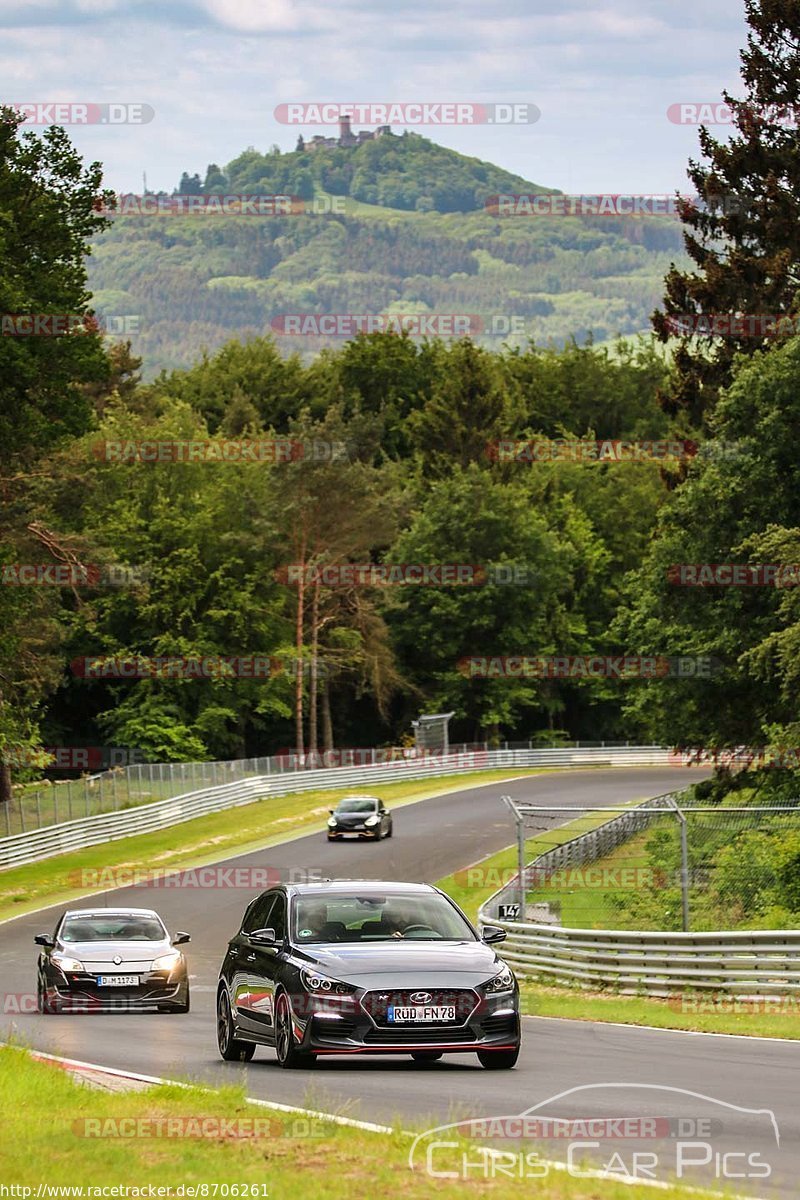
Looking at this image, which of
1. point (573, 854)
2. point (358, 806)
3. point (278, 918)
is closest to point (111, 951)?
point (278, 918)

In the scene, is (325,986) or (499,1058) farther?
(499,1058)

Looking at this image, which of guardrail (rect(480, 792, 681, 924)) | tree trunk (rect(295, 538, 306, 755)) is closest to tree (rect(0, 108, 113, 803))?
guardrail (rect(480, 792, 681, 924))

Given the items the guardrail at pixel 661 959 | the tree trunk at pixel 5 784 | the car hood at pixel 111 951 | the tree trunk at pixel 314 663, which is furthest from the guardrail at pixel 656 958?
the tree trunk at pixel 314 663

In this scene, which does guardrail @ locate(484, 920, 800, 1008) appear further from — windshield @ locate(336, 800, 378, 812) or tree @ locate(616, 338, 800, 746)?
windshield @ locate(336, 800, 378, 812)

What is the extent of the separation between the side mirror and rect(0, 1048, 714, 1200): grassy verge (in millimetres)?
3070

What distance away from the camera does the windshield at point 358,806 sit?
55281 millimetres

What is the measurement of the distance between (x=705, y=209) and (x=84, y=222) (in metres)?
18.3

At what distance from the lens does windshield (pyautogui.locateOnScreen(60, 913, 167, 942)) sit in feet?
77.2

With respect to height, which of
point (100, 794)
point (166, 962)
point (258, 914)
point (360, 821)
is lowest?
point (360, 821)

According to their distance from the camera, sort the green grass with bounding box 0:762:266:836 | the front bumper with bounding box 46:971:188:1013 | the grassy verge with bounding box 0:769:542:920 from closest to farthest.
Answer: the front bumper with bounding box 46:971:188:1013
the grassy verge with bounding box 0:769:542:920
the green grass with bounding box 0:762:266:836

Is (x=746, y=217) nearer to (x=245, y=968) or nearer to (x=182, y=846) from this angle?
(x=182, y=846)

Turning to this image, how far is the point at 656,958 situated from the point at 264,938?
925cm

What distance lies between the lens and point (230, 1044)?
51.4ft

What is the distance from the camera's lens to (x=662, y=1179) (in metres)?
8.60
